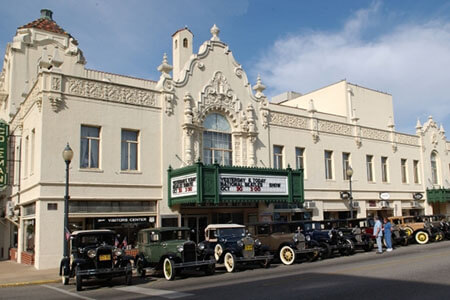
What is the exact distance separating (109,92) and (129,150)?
3.04 m

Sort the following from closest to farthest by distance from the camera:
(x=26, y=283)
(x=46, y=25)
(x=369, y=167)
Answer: (x=26, y=283) < (x=46, y=25) < (x=369, y=167)

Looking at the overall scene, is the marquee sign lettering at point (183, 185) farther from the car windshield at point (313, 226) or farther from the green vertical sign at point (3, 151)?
the green vertical sign at point (3, 151)

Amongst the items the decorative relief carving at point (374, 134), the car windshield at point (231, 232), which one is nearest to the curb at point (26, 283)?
the car windshield at point (231, 232)

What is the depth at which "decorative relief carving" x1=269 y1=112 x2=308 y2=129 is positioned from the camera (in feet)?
91.6

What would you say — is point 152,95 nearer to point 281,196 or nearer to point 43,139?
point 43,139

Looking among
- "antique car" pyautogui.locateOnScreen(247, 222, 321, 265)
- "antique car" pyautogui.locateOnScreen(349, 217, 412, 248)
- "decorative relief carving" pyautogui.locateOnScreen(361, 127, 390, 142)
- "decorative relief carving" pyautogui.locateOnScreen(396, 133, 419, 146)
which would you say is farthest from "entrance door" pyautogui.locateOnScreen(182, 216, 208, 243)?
"decorative relief carving" pyautogui.locateOnScreen(396, 133, 419, 146)

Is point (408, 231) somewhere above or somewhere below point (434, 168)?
below

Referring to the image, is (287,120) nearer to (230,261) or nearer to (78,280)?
(230,261)

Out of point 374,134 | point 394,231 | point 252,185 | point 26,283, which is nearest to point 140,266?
point 26,283

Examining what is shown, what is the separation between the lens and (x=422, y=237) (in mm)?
25094

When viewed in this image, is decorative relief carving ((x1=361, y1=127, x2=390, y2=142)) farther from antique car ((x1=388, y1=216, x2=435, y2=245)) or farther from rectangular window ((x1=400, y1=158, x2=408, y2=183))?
antique car ((x1=388, y1=216, x2=435, y2=245))

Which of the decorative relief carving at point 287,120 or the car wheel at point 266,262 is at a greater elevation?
the decorative relief carving at point 287,120

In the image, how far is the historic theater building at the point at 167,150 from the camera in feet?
65.2

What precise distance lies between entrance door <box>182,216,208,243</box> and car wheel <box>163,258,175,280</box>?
837 cm
